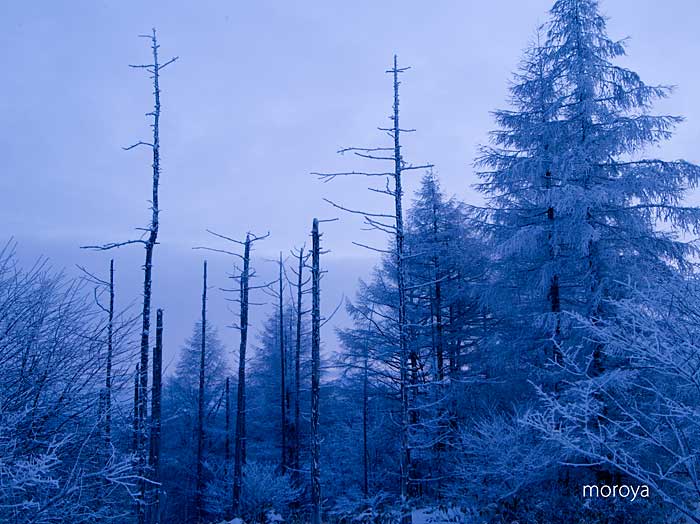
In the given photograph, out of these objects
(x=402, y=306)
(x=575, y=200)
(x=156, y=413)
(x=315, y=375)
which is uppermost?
(x=575, y=200)

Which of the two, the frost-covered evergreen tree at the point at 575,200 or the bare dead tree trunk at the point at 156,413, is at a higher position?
the frost-covered evergreen tree at the point at 575,200

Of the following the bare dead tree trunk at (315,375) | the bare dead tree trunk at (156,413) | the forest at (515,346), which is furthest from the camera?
the bare dead tree trunk at (156,413)

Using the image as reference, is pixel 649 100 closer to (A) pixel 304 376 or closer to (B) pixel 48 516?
(B) pixel 48 516

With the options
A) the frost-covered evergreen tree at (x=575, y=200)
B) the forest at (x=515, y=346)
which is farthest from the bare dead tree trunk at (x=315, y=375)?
the frost-covered evergreen tree at (x=575, y=200)

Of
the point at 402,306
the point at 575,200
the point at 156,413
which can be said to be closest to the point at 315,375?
the point at 402,306

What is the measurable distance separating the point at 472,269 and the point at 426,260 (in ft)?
5.32

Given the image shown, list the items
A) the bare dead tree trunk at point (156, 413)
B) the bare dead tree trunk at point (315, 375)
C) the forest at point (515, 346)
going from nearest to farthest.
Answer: the forest at point (515, 346), the bare dead tree trunk at point (315, 375), the bare dead tree trunk at point (156, 413)

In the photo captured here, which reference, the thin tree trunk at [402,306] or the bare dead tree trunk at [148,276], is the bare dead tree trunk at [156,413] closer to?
the bare dead tree trunk at [148,276]

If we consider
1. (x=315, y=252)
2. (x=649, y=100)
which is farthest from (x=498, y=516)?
(x=649, y=100)

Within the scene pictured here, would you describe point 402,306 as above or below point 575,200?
below

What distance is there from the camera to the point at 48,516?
25.0 feet

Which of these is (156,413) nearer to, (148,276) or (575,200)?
(148,276)

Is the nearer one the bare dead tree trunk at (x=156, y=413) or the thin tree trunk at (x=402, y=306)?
the thin tree trunk at (x=402, y=306)

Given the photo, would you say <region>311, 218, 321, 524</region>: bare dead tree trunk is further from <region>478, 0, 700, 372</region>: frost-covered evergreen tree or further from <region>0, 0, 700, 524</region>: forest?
<region>478, 0, 700, 372</region>: frost-covered evergreen tree
